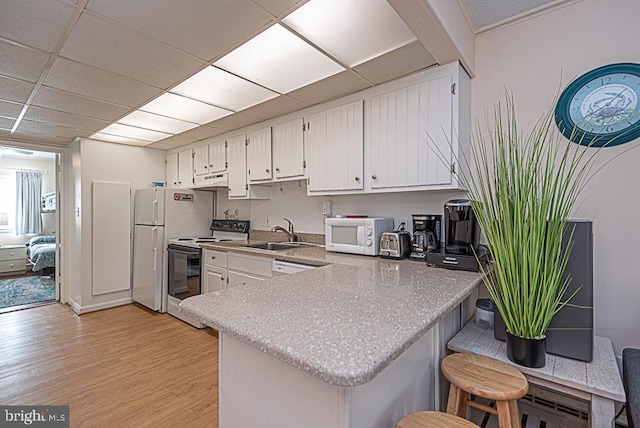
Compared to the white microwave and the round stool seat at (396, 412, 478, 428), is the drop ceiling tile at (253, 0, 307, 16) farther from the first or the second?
the round stool seat at (396, 412, 478, 428)

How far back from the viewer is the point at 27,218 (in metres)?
6.33

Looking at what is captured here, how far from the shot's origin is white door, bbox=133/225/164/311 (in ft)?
11.9

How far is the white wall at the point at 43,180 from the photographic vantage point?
615 cm

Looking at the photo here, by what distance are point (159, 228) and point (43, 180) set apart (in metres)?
5.23

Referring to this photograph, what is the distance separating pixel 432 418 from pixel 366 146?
5.79ft

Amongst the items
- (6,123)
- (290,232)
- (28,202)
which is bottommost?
(290,232)

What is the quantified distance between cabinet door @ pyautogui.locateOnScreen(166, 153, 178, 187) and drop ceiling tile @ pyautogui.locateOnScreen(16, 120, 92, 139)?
102 cm

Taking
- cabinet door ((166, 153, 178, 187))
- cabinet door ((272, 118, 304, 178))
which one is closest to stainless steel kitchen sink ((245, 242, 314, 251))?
cabinet door ((272, 118, 304, 178))

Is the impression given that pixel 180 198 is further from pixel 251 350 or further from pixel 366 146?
pixel 251 350

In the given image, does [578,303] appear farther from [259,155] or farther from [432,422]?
[259,155]

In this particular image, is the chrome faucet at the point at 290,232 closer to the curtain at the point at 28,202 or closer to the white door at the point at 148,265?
the white door at the point at 148,265

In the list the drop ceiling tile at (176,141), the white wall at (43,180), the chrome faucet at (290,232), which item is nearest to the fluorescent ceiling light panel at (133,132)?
the drop ceiling tile at (176,141)

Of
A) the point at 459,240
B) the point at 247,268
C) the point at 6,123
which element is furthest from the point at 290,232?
the point at 6,123

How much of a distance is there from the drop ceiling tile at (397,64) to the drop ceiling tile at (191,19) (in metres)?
0.74
